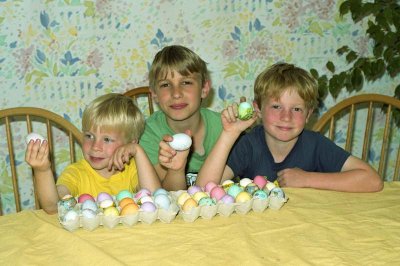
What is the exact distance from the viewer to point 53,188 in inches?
48.4

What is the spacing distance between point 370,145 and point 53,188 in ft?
6.06

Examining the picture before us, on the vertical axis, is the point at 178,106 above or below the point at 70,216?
above

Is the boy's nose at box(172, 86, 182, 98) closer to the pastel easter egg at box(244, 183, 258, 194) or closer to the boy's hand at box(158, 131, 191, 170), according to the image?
the boy's hand at box(158, 131, 191, 170)

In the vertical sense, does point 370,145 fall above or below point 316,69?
below

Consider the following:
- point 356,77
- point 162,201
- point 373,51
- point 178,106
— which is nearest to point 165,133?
point 178,106

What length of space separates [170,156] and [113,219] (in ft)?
1.07

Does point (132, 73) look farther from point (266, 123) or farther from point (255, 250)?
point (255, 250)

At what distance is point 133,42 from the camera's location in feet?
6.82

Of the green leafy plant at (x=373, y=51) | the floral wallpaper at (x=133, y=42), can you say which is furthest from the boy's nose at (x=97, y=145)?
the green leafy plant at (x=373, y=51)

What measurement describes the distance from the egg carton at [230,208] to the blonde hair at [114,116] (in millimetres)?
386

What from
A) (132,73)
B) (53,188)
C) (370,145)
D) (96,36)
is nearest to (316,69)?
(370,145)

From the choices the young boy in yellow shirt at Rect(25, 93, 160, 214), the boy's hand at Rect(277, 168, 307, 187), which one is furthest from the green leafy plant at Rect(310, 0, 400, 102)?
the young boy in yellow shirt at Rect(25, 93, 160, 214)

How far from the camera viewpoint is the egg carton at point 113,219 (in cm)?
104

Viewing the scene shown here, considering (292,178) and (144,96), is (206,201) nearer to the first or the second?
(292,178)
